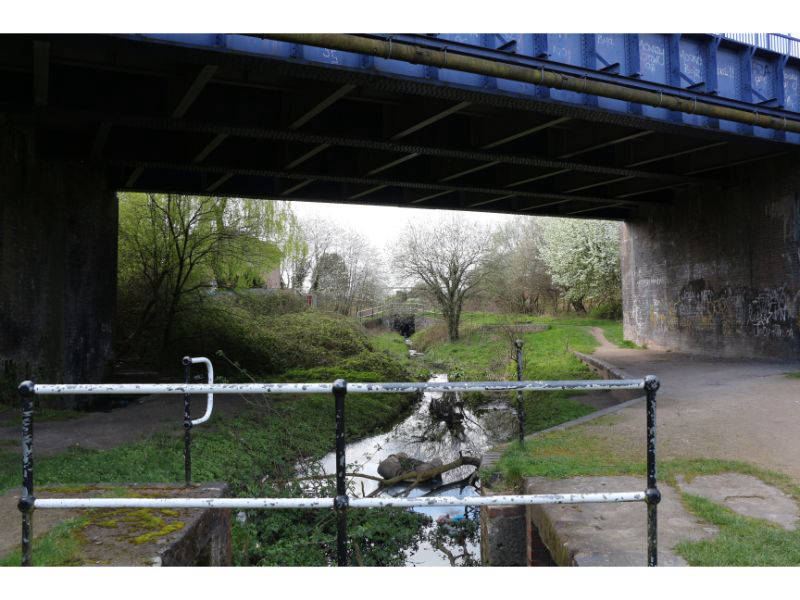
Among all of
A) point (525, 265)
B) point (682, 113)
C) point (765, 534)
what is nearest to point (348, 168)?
point (682, 113)

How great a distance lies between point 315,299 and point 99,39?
1157 inches

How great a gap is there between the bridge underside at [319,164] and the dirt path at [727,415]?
10.9ft

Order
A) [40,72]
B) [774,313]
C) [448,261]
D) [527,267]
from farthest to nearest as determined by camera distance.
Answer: [527,267], [448,261], [774,313], [40,72]

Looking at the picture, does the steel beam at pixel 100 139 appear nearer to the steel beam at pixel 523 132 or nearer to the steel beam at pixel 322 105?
A: the steel beam at pixel 322 105

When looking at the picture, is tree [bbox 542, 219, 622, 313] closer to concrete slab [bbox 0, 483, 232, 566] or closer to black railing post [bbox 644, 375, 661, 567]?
concrete slab [bbox 0, 483, 232, 566]

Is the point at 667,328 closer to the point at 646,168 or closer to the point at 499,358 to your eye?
the point at 499,358

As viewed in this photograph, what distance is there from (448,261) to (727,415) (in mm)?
25048

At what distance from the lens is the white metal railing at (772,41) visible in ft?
46.7

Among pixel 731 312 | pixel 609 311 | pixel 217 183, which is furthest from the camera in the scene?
pixel 609 311

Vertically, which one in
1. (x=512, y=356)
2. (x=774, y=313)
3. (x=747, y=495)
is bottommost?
(x=747, y=495)

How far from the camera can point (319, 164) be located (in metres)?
16.3

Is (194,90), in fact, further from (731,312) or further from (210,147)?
(731,312)

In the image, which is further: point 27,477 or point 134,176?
point 134,176

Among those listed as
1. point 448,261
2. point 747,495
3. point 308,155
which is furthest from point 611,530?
point 448,261
